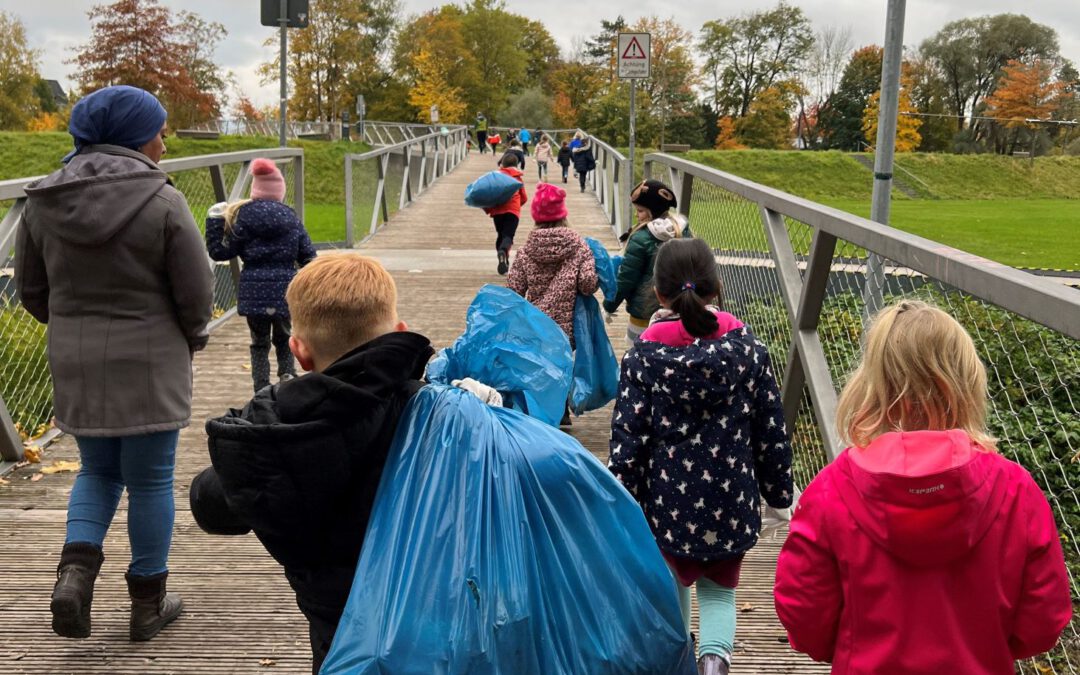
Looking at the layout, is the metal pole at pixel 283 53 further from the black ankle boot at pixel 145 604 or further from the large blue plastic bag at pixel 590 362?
the black ankle boot at pixel 145 604

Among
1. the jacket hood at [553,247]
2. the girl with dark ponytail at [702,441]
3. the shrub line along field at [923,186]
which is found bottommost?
the shrub line along field at [923,186]

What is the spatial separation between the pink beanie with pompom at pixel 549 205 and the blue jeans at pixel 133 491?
252 centimetres

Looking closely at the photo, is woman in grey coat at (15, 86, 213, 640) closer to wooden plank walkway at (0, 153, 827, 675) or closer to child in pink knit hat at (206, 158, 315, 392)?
wooden plank walkway at (0, 153, 827, 675)

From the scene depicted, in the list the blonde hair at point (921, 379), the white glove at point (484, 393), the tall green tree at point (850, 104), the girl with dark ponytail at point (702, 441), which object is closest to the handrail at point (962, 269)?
the blonde hair at point (921, 379)

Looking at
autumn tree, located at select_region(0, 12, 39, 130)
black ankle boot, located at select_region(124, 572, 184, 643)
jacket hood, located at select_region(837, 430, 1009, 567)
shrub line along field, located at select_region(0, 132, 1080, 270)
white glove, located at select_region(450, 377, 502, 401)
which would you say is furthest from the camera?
autumn tree, located at select_region(0, 12, 39, 130)

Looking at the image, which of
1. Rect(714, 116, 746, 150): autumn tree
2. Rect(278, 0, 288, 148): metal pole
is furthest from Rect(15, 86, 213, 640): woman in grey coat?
Rect(714, 116, 746, 150): autumn tree

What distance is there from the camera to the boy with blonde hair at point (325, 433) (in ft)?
6.38

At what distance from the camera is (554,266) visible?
17.4 feet

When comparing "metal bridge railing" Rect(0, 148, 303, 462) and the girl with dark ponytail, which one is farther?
"metal bridge railing" Rect(0, 148, 303, 462)

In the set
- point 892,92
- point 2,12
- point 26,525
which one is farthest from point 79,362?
point 2,12

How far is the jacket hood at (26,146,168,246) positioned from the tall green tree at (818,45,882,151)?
6562 centimetres

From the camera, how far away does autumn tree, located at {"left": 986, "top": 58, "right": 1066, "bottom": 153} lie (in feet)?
200

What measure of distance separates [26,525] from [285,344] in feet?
6.11

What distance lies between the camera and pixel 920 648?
1883 mm
